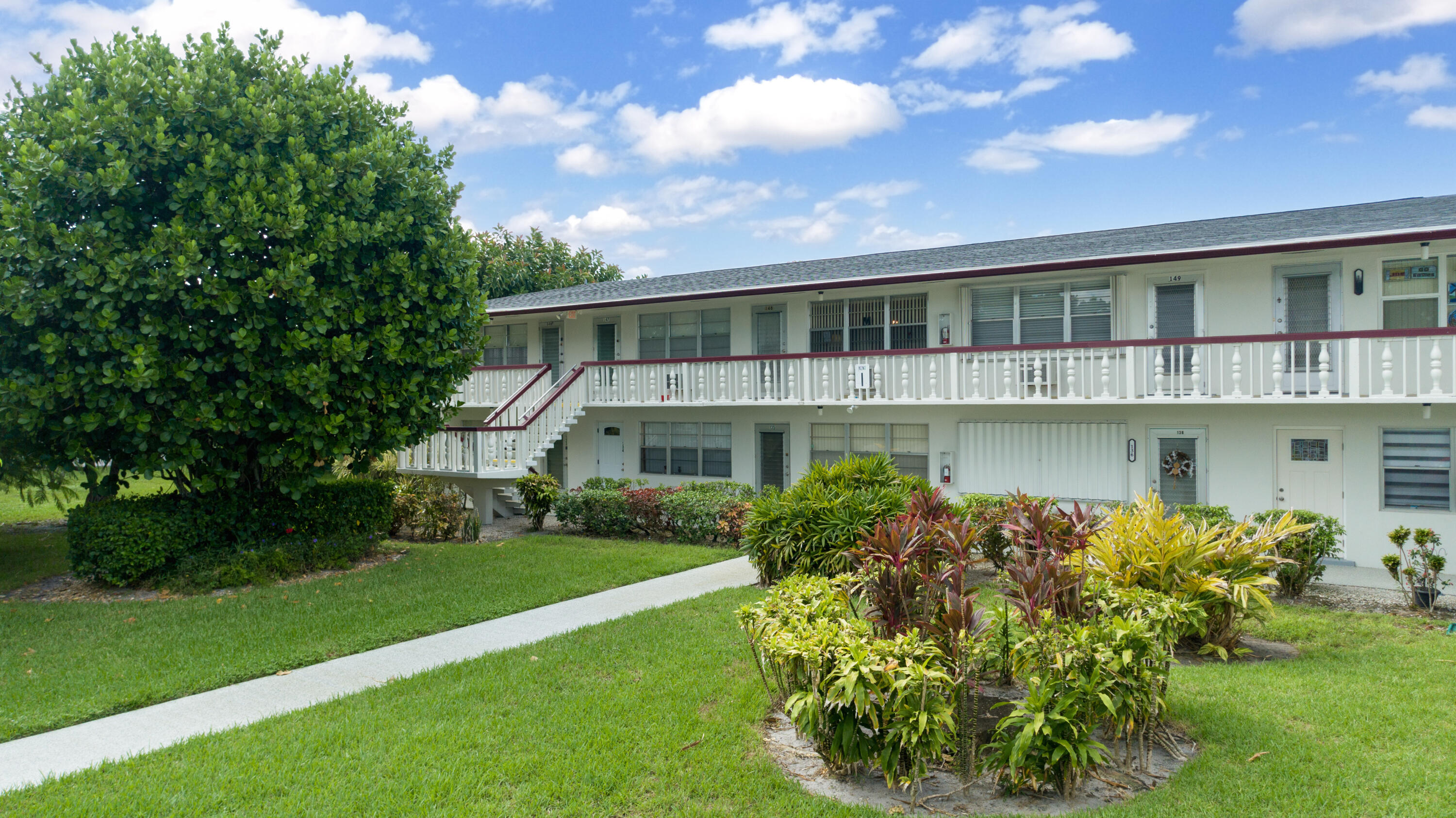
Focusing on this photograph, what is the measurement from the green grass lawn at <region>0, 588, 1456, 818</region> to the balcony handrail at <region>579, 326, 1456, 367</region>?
5719 millimetres

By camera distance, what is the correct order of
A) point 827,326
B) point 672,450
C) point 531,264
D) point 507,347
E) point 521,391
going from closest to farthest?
point 827,326
point 521,391
point 672,450
point 507,347
point 531,264

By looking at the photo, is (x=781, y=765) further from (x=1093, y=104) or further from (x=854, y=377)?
(x=1093, y=104)

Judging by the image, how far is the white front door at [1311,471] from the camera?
13.0 m

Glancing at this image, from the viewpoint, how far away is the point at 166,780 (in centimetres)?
529

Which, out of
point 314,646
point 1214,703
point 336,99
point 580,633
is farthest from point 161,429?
point 1214,703

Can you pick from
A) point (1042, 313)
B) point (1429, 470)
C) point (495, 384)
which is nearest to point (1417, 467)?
point (1429, 470)

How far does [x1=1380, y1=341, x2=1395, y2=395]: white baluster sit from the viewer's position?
11602 mm

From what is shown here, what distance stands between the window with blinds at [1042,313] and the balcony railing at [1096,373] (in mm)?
937

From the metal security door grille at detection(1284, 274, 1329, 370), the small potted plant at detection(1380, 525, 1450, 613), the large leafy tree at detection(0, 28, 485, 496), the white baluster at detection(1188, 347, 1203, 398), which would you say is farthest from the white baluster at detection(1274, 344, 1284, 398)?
the large leafy tree at detection(0, 28, 485, 496)

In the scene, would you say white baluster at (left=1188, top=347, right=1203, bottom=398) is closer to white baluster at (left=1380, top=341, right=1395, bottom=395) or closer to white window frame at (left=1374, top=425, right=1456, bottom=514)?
white baluster at (left=1380, top=341, right=1395, bottom=395)

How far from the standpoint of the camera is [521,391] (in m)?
18.2

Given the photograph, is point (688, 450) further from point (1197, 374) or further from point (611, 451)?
point (1197, 374)

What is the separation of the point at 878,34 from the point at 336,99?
1001 centimetres

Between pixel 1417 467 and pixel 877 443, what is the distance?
8477 millimetres
